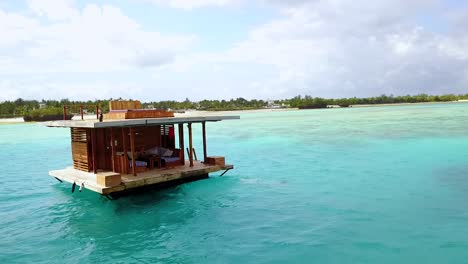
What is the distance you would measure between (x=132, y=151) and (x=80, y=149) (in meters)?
3.28

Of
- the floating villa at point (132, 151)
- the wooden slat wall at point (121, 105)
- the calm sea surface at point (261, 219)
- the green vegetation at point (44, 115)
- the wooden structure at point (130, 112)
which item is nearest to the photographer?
the calm sea surface at point (261, 219)

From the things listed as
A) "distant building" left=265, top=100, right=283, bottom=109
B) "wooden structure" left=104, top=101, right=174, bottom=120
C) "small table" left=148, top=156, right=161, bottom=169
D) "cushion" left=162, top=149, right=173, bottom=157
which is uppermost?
"distant building" left=265, top=100, right=283, bottom=109

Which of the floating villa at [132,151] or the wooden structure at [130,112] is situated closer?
the floating villa at [132,151]

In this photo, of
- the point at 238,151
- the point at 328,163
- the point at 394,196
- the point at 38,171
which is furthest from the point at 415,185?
the point at 38,171

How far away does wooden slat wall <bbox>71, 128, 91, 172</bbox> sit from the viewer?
14.6 meters

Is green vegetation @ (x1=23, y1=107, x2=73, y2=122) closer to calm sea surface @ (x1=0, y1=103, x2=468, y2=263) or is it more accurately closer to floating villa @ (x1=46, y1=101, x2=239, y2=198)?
calm sea surface @ (x1=0, y1=103, x2=468, y2=263)

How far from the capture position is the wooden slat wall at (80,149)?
14650 millimetres

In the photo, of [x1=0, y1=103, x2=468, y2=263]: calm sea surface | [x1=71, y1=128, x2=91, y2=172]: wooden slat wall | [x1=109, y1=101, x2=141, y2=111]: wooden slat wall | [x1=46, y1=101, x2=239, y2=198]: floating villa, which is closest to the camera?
[x1=0, y1=103, x2=468, y2=263]: calm sea surface

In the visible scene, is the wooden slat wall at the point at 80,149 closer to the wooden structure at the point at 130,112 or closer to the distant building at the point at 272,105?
the wooden structure at the point at 130,112

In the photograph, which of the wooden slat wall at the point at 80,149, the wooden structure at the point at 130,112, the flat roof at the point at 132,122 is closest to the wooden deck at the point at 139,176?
the wooden slat wall at the point at 80,149

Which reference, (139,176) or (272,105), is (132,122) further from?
(272,105)

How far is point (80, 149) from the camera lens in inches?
595

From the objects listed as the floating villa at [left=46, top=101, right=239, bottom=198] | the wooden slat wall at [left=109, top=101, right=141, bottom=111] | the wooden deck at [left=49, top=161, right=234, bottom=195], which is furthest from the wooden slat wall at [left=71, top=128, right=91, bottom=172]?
the wooden slat wall at [left=109, top=101, right=141, bottom=111]

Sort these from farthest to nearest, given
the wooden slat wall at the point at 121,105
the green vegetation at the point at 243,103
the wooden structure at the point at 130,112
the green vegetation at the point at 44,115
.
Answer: the green vegetation at the point at 243,103
the green vegetation at the point at 44,115
the wooden slat wall at the point at 121,105
the wooden structure at the point at 130,112
